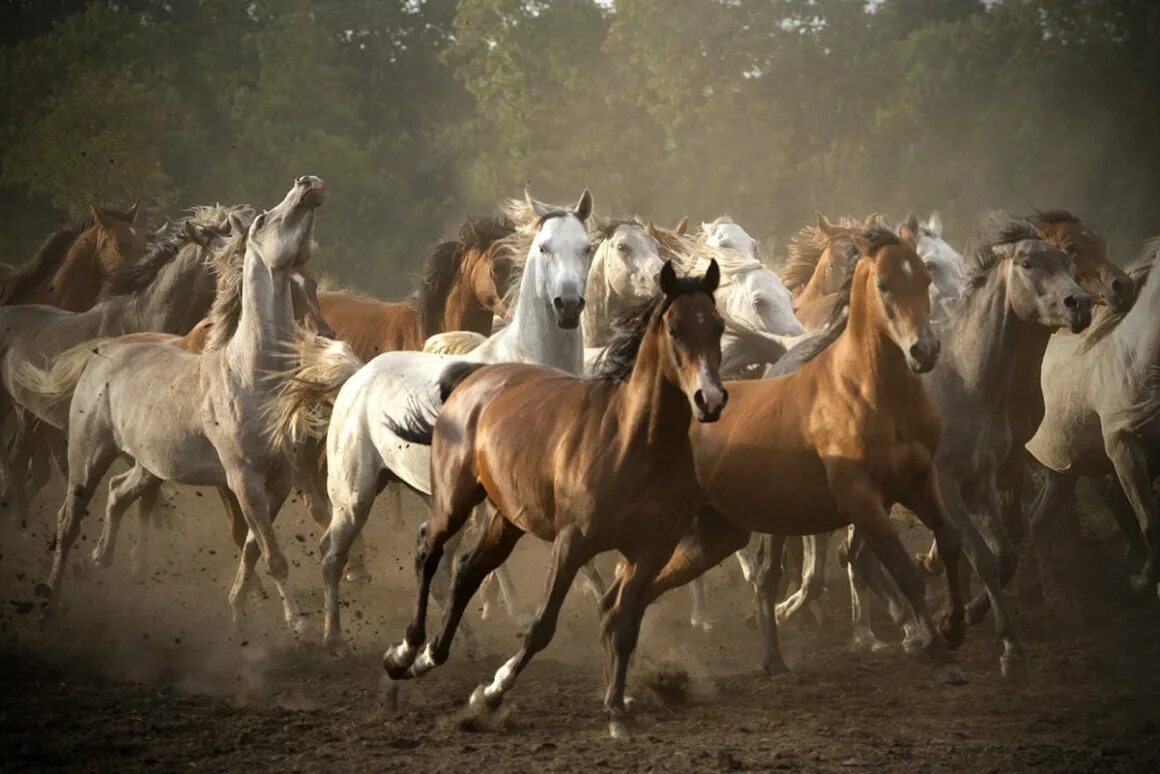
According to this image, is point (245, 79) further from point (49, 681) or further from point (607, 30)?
point (49, 681)

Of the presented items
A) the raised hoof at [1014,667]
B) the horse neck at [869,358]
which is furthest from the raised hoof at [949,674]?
the horse neck at [869,358]

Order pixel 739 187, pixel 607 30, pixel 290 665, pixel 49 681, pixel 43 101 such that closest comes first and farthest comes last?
1. pixel 49 681
2. pixel 290 665
3. pixel 43 101
4. pixel 739 187
5. pixel 607 30

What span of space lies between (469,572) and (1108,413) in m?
4.15

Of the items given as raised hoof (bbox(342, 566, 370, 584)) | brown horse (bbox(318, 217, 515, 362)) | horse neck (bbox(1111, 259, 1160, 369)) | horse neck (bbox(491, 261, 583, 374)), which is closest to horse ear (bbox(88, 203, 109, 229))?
brown horse (bbox(318, 217, 515, 362))

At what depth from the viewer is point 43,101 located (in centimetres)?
2447

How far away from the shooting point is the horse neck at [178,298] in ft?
37.2

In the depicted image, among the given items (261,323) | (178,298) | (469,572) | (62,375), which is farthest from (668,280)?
(178,298)

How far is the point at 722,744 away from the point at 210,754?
1.79 metres

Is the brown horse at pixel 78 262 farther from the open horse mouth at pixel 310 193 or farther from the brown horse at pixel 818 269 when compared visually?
the brown horse at pixel 818 269

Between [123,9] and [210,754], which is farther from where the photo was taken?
[123,9]

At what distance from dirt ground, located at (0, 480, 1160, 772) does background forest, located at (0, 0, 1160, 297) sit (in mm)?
17880

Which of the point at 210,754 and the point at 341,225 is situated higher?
the point at 341,225

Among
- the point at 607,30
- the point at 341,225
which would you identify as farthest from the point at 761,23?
the point at 341,225

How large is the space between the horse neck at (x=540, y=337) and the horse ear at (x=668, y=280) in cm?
250
